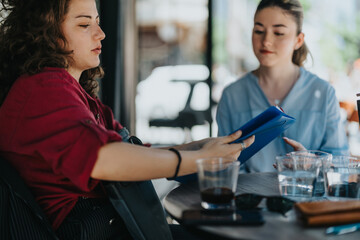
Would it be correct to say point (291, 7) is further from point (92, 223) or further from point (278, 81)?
point (92, 223)

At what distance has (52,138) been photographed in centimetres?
105

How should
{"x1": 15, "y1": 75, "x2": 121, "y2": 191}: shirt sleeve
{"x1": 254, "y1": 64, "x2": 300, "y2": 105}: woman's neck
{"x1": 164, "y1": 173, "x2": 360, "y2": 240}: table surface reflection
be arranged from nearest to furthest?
{"x1": 164, "y1": 173, "x2": 360, "y2": 240}: table surface reflection → {"x1": 15, "y1": 75, "x2": 121, "y2": 191}: shirt sleeve → {"x1": 254, "y1": 64, "x2": 300, "y2": 105}: woman's neck

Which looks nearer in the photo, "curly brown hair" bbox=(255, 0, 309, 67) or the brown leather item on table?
the brown leather item on table

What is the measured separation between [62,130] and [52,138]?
0.03 metres

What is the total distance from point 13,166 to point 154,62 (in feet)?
21.8

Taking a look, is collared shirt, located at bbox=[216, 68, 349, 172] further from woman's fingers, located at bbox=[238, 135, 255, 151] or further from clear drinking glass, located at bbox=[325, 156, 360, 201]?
clear drinking glass, located at bbox=[325, 156, 360, 201]

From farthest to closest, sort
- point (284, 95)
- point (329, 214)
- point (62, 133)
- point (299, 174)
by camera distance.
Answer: point (284, 95), point (299, 174), point (62, 133), point (329, 214)

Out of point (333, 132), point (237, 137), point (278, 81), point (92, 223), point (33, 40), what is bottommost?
point (92, 223)

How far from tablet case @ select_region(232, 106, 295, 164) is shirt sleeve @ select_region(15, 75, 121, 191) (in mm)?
488

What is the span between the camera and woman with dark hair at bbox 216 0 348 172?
2000 mm

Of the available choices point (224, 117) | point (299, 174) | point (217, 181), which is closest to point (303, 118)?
point (224, 117)

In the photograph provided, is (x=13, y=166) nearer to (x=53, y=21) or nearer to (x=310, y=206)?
(x=53, y=21)

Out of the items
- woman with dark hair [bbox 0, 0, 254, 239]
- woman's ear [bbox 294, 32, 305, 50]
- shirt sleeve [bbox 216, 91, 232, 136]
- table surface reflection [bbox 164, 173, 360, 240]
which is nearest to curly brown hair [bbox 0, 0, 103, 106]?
woman with dark hair [bbox 0, 0, 254, 239]

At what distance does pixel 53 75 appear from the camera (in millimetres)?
1177
